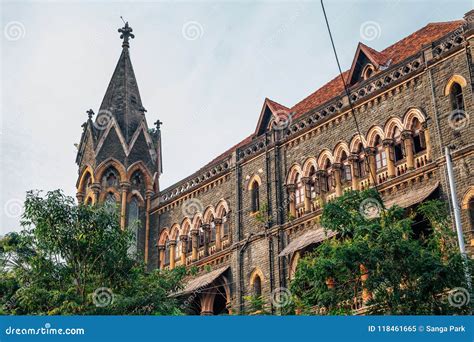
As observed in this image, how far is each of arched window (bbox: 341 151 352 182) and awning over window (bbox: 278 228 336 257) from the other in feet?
5.45

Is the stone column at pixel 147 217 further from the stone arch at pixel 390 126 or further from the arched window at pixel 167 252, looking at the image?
the stone arch at pixel 390 126

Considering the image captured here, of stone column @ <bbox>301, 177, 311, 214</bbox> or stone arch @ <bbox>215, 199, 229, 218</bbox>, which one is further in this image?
stone arch @ <bbox>215, 199, 229, 218</bbox>

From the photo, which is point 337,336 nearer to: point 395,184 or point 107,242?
point 107,242

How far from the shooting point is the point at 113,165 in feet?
101

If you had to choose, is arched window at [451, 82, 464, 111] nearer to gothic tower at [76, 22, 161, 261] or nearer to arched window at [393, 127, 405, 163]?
arched window at [393, 127, 405, 163]

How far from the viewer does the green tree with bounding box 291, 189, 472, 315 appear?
15242 mm

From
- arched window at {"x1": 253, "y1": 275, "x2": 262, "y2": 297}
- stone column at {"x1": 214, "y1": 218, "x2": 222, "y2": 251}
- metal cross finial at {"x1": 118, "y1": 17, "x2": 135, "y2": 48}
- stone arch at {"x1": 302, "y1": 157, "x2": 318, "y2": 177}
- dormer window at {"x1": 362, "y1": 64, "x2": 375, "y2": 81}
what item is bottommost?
arched window at {"x1": 253, "y1": 275, "x2": 262, "y2": 297}

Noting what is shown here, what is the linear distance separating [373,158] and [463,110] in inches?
119

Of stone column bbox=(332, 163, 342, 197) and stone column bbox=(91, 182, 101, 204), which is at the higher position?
stone column bbox=(91, 182, 101, 204)

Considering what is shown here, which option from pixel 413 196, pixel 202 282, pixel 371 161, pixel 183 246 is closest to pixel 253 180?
pixel 202 282

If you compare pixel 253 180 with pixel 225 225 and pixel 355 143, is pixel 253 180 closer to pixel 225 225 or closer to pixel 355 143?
pixel 225 225

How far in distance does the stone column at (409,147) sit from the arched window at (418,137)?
0.21 m

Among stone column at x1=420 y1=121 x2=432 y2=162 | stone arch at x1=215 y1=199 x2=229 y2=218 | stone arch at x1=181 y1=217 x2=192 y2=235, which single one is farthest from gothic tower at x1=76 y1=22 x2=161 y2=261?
stone column at x1=420 y1=121 x2=432 y2=162

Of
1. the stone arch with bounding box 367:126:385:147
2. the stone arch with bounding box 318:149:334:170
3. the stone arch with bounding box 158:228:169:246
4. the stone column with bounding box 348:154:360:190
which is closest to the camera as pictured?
the stone arch with bounding box 367:126:385:147
